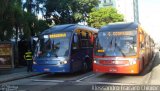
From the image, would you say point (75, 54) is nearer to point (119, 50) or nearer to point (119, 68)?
point (119, 50)

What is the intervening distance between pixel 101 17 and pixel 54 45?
113 ft

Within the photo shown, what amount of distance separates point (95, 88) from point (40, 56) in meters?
6.26

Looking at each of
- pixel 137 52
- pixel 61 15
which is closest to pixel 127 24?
pixel 137 52

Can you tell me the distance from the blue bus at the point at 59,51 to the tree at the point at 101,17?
97.4 ft

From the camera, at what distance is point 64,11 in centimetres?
4444

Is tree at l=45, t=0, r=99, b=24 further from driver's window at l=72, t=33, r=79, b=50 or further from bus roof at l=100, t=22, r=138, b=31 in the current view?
bus roof at l=100, t=22, r=138, b=31

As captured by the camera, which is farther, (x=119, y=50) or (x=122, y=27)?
(x=122, y=27)

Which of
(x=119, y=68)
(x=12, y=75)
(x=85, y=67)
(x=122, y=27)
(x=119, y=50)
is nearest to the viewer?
(x=119, y=68)

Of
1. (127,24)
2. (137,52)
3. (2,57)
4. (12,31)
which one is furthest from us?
(12,31)

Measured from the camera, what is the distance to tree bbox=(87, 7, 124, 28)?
164ft

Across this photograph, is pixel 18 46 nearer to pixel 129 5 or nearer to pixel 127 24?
pixel 127 24

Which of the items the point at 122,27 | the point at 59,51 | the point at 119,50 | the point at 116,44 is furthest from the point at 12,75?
the point at 122,27

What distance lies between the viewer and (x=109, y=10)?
5409 cm

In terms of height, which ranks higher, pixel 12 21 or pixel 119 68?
pixel 12 21
